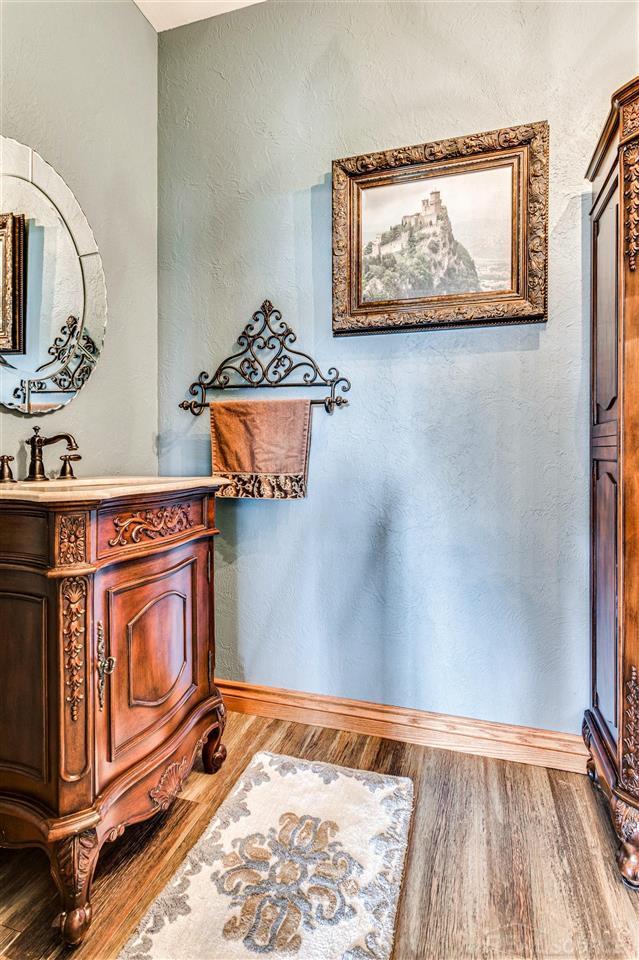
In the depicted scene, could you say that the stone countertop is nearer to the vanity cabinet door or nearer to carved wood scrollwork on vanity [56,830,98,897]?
the vanity cabinet door

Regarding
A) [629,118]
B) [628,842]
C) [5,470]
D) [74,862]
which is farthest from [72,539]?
[629,118]

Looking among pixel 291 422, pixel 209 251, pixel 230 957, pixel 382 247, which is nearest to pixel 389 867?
pixel 230 957

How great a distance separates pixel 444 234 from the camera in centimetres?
173

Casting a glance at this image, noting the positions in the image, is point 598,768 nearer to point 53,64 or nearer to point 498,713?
point 498,713

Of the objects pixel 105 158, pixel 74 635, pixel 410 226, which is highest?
pixel 105 158

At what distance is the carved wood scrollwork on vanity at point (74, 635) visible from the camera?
105cm

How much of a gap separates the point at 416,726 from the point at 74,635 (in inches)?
50.8

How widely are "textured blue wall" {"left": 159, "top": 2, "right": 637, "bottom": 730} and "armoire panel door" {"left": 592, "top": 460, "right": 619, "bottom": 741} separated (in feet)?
0.29

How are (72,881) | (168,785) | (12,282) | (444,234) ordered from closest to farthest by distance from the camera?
(72,881) → (168,785) → (12,282) → (444,234)

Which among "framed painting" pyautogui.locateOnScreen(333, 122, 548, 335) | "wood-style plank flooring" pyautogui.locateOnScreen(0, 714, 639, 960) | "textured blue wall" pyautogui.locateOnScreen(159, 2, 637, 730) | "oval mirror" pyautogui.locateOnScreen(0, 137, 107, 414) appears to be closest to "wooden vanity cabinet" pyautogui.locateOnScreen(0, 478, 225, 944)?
"wood-style plank flooring" pyautogui.locateOnScreen(0, 714, 639, 960)

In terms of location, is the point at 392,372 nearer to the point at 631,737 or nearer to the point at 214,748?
the point at 631,737

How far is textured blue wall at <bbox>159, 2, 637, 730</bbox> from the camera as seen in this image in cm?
164

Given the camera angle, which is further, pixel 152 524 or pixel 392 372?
pixel 392 372

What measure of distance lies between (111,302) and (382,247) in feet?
3.40
